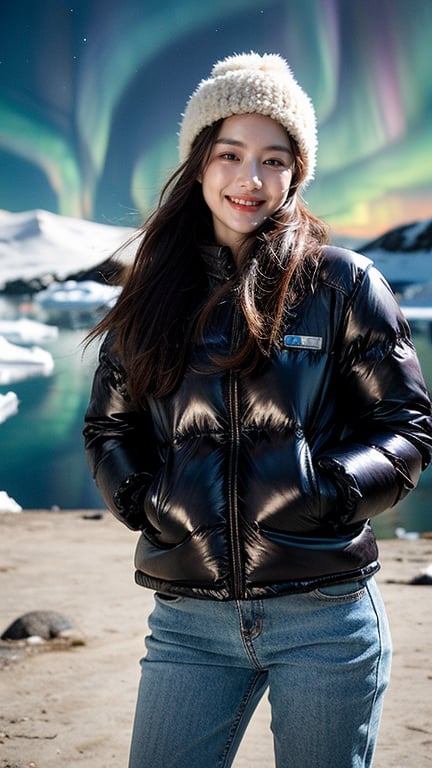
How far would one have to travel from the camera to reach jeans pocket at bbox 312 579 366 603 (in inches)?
39.7

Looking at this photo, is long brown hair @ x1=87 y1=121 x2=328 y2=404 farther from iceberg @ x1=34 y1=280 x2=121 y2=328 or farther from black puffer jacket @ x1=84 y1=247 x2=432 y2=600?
iceberg @ x1=34 y1=280 x2=121 y2=328

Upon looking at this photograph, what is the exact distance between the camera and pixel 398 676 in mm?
2582

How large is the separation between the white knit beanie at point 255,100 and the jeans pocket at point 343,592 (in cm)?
48

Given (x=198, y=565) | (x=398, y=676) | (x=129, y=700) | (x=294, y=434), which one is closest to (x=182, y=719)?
(x=198, y=565)

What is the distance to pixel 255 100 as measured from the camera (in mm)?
1135

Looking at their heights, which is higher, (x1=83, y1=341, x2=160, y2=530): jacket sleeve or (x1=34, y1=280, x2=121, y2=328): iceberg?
(x1=34, y1=280, x2=121, y2=328): iceberg

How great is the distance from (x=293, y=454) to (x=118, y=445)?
25cm

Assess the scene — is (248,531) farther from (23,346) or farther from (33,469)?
(23,346)

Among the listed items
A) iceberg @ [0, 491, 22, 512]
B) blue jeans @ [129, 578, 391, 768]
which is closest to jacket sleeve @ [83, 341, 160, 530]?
blue jeans @ [129, 578, 391, 768]

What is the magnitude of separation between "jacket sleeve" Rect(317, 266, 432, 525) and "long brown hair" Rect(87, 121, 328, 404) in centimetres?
8

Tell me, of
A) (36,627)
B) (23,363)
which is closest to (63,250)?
(23,363)

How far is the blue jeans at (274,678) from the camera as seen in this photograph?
1.00 meters

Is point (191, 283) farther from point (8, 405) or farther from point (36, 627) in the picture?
point (8, 405)

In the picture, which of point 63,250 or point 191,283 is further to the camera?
point 63,250
